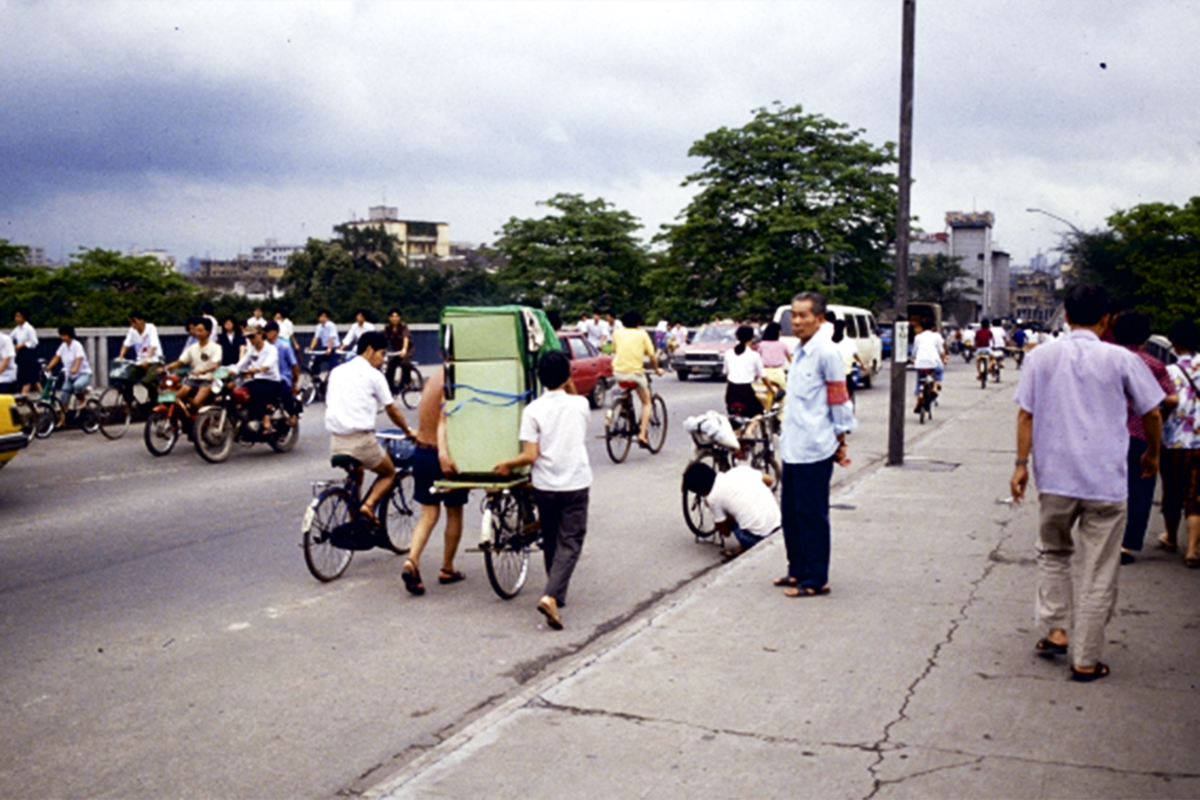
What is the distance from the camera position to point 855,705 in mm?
4988

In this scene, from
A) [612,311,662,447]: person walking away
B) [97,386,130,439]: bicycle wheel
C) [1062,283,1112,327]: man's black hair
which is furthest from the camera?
[97,386,130,439]: bicycle wheel

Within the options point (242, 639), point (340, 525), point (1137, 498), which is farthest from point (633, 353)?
point (242, 639)

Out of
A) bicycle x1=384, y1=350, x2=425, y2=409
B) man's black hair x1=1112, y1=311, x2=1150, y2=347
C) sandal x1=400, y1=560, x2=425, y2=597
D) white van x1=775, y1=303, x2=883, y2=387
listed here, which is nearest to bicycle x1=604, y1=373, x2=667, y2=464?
sandal x1=400, y1=560, x2=425, y2=597

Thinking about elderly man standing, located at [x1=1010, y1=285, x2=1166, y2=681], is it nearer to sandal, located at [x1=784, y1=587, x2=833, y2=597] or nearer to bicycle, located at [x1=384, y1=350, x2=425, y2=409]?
Result: sandal, located at [x1=784, y1=587, x2=833, y2=597]

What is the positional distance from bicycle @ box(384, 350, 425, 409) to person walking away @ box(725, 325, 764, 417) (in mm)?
10704

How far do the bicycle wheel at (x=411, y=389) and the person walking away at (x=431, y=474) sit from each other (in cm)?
1531

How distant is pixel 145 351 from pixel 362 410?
11705mm

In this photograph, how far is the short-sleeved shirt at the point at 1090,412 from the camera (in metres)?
5.30

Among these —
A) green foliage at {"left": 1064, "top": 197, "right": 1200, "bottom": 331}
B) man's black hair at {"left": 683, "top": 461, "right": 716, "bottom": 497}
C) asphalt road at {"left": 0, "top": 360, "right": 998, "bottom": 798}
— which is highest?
green foliage at {"left": 1064, "top": 197, "right": 1200, "bottom": 331}

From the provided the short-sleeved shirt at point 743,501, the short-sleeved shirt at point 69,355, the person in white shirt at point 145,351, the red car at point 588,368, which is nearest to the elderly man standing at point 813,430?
the short-sleeved shirt at point 743,501

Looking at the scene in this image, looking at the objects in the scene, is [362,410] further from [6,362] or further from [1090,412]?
[6,362]

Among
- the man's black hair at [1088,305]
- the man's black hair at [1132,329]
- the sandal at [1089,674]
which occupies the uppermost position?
the man's black hair at [1088,305]

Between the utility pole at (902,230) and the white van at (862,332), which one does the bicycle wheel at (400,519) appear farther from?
the white van at (862,332)

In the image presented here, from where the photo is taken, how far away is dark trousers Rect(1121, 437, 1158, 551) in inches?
305
